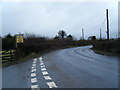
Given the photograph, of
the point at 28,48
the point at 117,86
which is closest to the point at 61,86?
the point at 117,86

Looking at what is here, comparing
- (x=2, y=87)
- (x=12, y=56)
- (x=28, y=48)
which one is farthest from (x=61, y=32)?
(x=2, y=87)

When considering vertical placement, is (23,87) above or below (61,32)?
below

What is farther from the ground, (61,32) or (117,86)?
(61,32)

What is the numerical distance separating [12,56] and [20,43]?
6463 millimetres

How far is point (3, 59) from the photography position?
16391 millimetres

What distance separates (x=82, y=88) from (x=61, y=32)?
97.5m

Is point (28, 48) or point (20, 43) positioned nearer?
point (20, 43)

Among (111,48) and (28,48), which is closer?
(111,48)

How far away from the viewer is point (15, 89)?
5.31 meters

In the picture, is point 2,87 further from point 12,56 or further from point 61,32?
point 61,32

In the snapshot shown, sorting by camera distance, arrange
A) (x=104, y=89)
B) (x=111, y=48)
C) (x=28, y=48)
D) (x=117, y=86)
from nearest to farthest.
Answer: (x=104, y=89), (x=117, y=86), (x=111, y=48), (x=28, y=48)

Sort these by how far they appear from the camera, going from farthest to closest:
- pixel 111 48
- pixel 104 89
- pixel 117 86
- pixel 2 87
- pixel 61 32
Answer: pixel 61 32, pixel 111 48, pixel 2 87, pixel 117 86, pixel 104 89

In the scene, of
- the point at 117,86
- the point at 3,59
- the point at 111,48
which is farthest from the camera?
the point at 111,48

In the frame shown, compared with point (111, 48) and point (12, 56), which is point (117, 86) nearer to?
point (12, 56)
